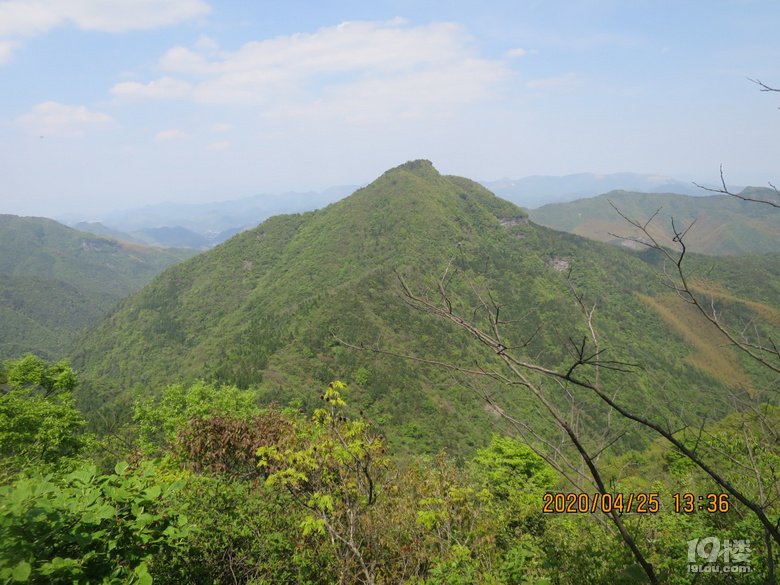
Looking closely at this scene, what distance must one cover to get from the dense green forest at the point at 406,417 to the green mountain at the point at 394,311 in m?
0.49

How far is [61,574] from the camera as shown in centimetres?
247

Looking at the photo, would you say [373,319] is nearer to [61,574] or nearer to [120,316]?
[61,574]

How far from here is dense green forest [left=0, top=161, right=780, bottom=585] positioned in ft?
10.6

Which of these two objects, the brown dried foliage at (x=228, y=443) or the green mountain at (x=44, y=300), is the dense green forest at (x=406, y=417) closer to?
the brown dried foliage at (x=228, y=443)

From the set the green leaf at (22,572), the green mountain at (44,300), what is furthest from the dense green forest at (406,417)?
the green mountain at (44,300)

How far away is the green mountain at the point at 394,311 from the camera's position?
42.0 m

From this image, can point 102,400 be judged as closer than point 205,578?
No

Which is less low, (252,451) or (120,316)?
(252,451)

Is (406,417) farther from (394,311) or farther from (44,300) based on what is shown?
(44,300)

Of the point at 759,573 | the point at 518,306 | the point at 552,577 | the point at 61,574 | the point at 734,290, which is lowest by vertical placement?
the point at 734,290

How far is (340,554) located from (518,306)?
6845 centimetres

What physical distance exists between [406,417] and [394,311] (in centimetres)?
1777

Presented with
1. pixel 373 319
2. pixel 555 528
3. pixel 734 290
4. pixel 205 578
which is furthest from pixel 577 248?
pixel 205 578

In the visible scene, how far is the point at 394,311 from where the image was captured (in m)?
53.6
